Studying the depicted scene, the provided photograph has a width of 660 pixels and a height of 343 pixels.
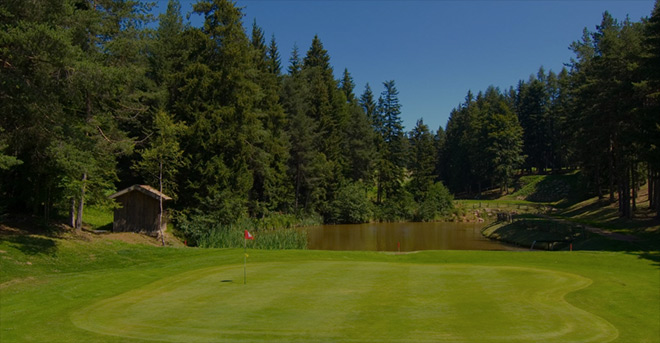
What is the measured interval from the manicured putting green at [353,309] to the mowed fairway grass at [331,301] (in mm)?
32

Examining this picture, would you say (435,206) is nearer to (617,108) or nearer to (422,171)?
(422,171)

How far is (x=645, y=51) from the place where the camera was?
33.6 m

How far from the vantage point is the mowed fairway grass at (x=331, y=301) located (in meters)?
8.72

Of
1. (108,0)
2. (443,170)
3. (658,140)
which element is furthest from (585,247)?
(443,170)

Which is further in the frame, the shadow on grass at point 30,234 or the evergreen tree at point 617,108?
the evergreen tree at point 617,108

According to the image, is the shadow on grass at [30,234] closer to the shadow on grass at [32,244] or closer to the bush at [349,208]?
the shadow on grass at [32,244]

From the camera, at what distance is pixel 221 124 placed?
38406 mm

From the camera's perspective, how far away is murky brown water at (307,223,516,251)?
37906 millimetres

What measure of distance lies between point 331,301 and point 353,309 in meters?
0.90

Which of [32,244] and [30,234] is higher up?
[30,234]

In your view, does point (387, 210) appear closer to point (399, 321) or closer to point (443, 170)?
point (443, 170)

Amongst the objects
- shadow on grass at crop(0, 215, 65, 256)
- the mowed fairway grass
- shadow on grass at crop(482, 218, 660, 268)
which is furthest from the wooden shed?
shadow on grass at crop(482, 218, 660, 268)

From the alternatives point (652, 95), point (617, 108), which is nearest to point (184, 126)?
point (652, 95)

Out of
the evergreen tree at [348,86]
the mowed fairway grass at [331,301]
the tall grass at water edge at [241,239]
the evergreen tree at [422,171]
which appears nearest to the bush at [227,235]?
the tall grass at water edge at [241,239]
